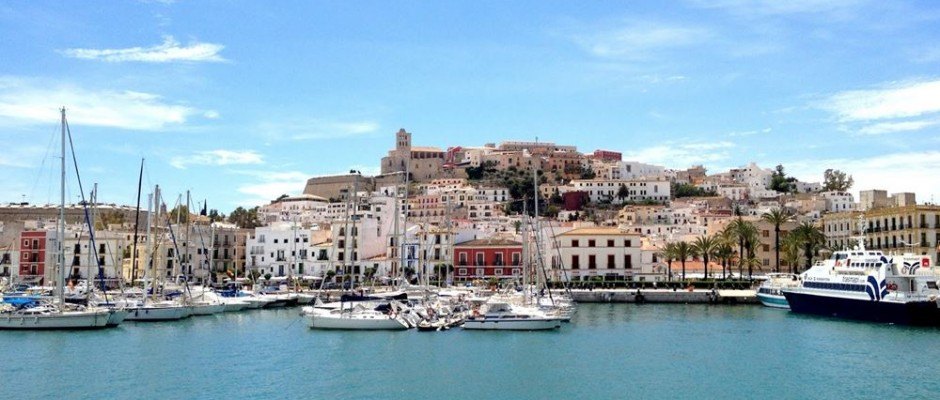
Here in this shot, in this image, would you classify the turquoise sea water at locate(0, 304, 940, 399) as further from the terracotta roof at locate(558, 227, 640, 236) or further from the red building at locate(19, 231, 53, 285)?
the red building at locate(19, 231, 53, 285)

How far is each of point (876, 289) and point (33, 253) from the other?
78.4 m

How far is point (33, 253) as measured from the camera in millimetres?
94500

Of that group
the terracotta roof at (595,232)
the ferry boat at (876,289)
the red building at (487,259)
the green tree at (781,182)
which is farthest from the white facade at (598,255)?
the green tree at (781,182)

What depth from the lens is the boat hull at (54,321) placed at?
49.6 m

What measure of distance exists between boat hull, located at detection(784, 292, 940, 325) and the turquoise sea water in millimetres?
1503

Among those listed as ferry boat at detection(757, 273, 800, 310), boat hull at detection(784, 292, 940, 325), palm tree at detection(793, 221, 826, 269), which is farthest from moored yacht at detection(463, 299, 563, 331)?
palm tree at detection(793, 221, 826, 269)

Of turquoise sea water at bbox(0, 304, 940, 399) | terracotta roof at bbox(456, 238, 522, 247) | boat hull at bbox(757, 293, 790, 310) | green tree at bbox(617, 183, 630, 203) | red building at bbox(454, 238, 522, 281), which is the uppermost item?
green tree at bbox(617, 183, 630, 203)

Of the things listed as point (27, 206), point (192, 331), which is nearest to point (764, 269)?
point (192, 331)

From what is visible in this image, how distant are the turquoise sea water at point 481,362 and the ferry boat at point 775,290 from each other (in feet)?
40.8

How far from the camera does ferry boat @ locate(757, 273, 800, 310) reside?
69062 mm

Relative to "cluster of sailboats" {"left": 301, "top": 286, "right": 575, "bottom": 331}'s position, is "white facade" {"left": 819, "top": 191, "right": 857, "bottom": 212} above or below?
above

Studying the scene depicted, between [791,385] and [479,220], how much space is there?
4439 inches

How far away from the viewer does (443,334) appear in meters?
49.9

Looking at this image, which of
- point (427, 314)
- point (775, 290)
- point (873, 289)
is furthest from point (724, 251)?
point (427, 314)
